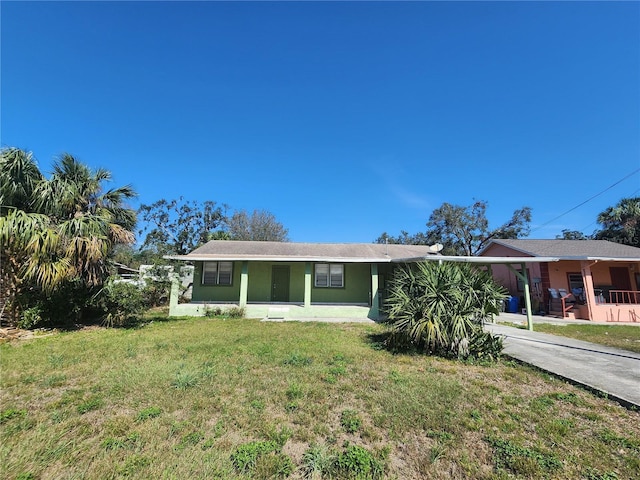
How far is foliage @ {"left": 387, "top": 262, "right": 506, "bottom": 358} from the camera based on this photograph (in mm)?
6543

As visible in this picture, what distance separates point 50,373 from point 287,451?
5.28 m

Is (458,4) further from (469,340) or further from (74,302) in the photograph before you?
(74,302)

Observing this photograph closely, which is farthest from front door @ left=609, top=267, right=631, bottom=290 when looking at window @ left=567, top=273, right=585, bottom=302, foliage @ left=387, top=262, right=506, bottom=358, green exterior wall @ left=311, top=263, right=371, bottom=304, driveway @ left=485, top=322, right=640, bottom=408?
foliage @ left=387, top=262, right=506, bottom=358

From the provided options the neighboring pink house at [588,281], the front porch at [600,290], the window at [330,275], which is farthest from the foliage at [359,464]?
the front porch at [600,290]

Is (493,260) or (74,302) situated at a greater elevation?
(493,260)

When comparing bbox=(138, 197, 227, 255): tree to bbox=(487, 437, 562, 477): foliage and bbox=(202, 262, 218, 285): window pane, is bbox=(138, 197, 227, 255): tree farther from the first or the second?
bbox=(487, 437, 562, 477): foliage

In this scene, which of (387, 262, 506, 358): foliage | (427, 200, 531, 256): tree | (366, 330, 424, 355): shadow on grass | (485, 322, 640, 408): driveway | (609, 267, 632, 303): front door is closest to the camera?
(485, 322, 640, 408): driveway

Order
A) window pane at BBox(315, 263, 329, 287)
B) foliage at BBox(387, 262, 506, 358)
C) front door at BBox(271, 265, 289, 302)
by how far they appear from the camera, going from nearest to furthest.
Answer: foliage at BBox(387, 262, 506, 358) → front door at BBox(271, 265, 289, 302) → window pane at BBox(315, 263, 329, 287)

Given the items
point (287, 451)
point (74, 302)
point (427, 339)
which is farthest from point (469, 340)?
point (74, 302)

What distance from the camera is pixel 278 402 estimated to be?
13.8 ft

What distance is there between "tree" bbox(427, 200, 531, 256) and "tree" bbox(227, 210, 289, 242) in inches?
792

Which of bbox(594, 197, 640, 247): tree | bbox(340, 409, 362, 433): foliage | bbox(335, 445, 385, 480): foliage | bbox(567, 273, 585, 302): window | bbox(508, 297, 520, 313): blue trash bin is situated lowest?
bbox(335, 445, 385, 480): foliage

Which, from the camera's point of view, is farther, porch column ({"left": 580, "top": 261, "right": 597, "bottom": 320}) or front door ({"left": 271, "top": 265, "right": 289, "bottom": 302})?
front door ({"left": 271, "top": 265, "right": 289, "bottom": 302})

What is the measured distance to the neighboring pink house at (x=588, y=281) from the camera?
45.2ft
